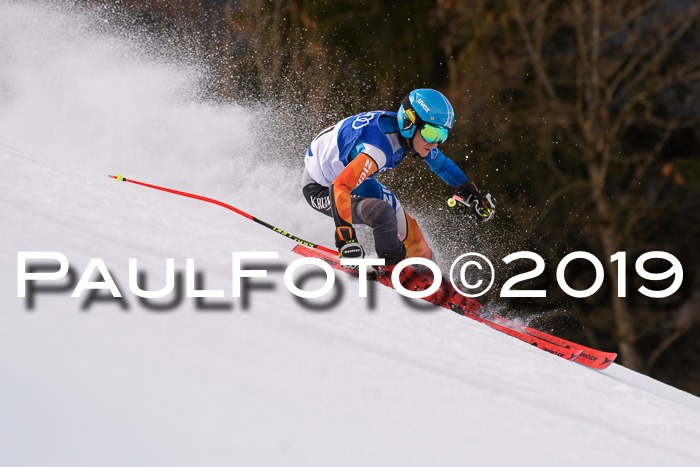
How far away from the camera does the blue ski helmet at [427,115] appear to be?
11.2 ft

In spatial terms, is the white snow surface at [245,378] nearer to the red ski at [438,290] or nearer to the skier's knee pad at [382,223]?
the skier's knee pad at [382,223]

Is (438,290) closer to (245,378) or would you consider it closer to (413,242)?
(413,242)

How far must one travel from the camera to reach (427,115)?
3.41 meters

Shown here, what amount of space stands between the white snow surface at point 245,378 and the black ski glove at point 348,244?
31 centimetres

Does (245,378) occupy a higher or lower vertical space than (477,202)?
lower

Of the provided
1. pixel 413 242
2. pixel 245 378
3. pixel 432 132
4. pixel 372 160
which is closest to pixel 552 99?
pixel 413 242

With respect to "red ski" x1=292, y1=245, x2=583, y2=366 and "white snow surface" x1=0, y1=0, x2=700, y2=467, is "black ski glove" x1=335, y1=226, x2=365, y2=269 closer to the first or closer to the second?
"white snow surface" x1=0, y1=0, x2=700, y2=467

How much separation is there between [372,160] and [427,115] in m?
0.39

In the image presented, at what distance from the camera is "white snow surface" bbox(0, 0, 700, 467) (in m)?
1.12

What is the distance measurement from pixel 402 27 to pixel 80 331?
13.0 metres

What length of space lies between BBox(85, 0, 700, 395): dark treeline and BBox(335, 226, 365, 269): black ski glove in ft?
26.0

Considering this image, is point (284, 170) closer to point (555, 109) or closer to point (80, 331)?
point (80, 331)

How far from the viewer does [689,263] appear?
12539 millimetres

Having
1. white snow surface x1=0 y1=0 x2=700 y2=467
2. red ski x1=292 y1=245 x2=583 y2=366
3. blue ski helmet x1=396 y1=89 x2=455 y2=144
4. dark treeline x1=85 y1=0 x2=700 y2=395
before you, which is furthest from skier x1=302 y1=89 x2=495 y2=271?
dark treeline x1=85 y1=0 x2=700 y2=395
